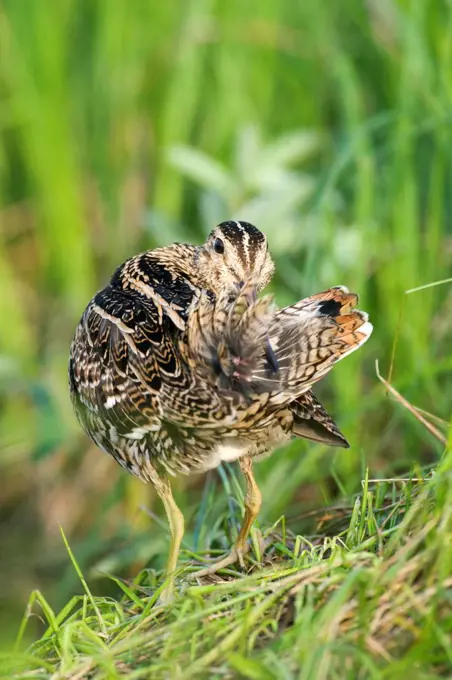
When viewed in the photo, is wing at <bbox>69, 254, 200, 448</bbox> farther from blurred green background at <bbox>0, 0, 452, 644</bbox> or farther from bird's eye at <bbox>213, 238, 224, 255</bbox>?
blurred green background at <bbox>0, 0, 452, 644</bbox>

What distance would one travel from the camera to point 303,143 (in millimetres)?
5973

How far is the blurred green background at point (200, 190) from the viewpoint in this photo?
5.09 metres

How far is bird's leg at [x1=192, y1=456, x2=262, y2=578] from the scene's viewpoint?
3.33m

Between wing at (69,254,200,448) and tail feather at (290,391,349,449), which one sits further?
tail feather at (290,391,349,449)

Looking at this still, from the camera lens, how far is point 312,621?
98.8 inches

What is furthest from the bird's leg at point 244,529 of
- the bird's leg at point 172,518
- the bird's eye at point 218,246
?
the bird's eye at point 218,246

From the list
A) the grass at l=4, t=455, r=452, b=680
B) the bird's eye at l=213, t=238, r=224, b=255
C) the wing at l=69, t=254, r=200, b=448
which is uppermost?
the bird's eye at l=213, t=238, r=224, b=255

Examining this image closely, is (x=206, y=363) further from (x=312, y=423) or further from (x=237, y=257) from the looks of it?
(x=237, y=257)

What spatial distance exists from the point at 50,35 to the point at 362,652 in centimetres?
485

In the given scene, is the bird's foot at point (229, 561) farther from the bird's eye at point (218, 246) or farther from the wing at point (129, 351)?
the bird's eye at point (218, 246)

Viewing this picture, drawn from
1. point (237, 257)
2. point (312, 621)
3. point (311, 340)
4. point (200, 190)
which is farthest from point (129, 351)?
point (200, 190)

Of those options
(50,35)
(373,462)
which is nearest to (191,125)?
(50,35)

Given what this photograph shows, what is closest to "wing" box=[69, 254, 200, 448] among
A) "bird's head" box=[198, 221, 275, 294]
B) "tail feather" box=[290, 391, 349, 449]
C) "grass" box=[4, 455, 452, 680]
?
"bird's head" box=[198, 221, 275, 294]

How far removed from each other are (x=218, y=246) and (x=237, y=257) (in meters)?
0.16
